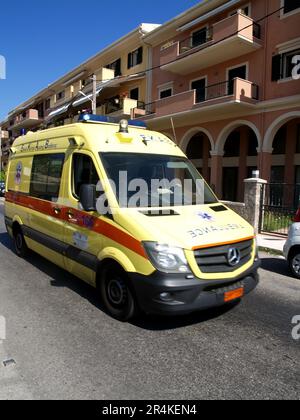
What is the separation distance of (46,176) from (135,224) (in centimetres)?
278

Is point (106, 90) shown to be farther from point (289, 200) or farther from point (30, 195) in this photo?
point (30, 195)

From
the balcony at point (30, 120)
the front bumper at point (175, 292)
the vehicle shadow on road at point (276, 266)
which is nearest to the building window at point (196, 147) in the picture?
the vehicle shadow on road at point (276, 266)

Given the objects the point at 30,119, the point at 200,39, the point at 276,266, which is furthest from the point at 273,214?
the point at 30,119

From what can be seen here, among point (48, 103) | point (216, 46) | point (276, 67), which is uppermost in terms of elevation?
point (48, 103)

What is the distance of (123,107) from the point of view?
2436 cm

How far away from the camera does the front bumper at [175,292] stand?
3871 mm

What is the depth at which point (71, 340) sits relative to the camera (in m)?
4.00

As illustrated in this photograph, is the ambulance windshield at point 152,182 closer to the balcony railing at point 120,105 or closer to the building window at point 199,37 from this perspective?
the building window at point 199,37

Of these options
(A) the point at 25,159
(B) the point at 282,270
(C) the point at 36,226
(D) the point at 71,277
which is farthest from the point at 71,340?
(B) the point at 282,270

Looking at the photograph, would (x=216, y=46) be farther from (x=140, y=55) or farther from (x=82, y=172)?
(x=82, y=172)

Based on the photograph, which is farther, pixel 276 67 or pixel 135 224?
pixel 276 67

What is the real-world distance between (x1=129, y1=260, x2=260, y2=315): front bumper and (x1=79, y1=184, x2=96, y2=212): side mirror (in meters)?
1.10

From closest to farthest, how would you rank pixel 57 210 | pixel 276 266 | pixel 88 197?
pixel 88 197 → pixel 57 210 → pixel 276 266

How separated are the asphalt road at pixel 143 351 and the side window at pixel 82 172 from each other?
63.2 inches
